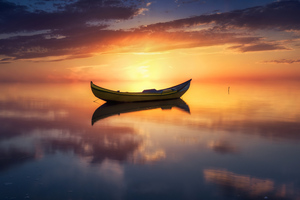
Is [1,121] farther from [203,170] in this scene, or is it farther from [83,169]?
[203,170]

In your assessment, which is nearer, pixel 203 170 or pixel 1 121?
pixel 203 170

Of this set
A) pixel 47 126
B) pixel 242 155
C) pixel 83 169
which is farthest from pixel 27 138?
pixel 242 155

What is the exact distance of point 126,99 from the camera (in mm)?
27625

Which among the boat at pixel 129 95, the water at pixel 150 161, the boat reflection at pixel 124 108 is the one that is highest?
the boat at pixel 129 95

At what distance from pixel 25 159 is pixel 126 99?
737 inches

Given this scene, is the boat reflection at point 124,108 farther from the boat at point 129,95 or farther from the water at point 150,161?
the water at point 150,161

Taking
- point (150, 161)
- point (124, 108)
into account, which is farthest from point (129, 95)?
point (150, 161)

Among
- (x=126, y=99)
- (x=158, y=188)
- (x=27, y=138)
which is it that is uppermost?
(x=126, y=99)

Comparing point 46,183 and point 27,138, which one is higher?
point 27,138

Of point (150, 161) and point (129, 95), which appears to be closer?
point (150, 161)

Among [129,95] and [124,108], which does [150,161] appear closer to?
[124,108]

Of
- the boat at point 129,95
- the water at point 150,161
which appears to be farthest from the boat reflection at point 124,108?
the water at point 150,161

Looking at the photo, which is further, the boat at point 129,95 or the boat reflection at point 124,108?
the boat at point 129,95

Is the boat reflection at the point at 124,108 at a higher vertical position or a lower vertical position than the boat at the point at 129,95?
lower
